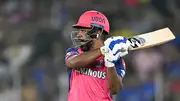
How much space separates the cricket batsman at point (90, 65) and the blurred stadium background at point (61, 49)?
3.45 meters

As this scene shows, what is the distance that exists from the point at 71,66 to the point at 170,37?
775mm

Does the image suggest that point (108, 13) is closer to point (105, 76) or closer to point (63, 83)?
point (63, 83)

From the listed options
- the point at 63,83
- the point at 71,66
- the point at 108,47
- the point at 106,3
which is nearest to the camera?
the point at 108,47

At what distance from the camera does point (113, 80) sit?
154 inches

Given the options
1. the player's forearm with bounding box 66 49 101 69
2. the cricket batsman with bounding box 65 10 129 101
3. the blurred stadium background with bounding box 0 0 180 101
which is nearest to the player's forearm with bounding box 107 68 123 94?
the cricket batsman with bounding box 65 10 129 101

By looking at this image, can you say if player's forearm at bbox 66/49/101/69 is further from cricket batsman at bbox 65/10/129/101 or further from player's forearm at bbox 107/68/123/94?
player's forearm at bbox 107/68/123/94

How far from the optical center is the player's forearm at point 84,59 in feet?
12.9

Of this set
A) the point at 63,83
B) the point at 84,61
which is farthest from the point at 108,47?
the point at 63,83

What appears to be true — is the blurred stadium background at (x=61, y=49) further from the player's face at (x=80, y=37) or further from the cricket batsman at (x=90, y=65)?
the player's face at (x=80, y=37)

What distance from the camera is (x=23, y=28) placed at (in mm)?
8430

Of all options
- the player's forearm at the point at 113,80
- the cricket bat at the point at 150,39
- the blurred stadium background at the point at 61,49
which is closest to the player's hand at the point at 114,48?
the player's forearm at the point at 113,80

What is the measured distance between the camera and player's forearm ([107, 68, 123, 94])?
151 inches

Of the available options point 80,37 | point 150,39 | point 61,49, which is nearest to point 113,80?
point 80,37

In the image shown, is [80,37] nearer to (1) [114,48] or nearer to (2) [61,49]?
(1) [114,48]
